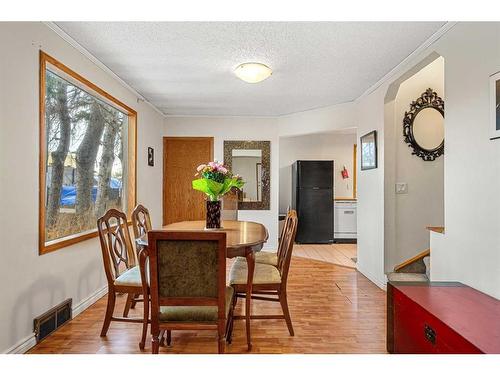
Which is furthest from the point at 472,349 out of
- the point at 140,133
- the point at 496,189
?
the point at 140,133

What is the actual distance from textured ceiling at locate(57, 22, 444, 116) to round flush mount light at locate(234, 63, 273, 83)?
0.18ft

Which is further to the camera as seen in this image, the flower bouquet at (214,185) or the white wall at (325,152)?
the white wall at (325,152)

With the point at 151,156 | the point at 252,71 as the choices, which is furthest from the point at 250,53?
the point at 151,156

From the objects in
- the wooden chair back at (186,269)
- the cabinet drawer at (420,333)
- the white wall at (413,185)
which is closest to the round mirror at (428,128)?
the white wall at (413,185)

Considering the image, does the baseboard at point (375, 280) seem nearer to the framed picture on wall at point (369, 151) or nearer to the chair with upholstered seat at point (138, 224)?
the framed picture on wall at point (369, 151)

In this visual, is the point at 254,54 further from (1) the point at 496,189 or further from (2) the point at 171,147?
(2) the point at 171,147

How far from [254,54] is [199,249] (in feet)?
6.44

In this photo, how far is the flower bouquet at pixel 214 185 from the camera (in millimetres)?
2676

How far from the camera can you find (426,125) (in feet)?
12.1

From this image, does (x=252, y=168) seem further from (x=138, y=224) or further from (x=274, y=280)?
(x=274, y=280)

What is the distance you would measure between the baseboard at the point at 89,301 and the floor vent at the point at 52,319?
0.12 m

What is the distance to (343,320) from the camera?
107 inches

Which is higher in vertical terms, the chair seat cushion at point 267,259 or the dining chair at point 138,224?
the dining chair at point 138,224

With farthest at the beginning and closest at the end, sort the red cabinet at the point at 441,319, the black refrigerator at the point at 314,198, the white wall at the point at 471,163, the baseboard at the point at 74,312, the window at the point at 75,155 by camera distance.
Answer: the black refrigerator at the point at 314,198 < the window at the point at 75,155 < the baseboard at the point at 74,312 < the white wall at the point at 471,163 < the red cabinet at the point at 441,319
